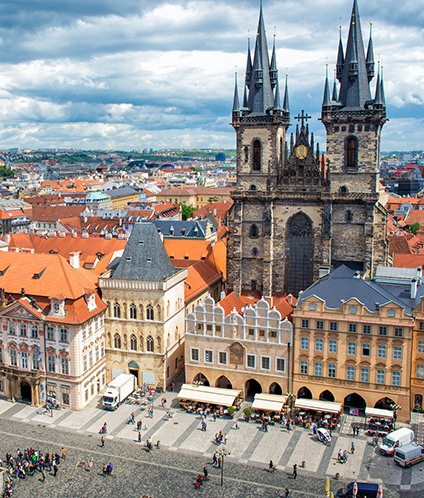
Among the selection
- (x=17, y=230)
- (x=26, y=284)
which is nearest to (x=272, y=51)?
(x=26, y=284)

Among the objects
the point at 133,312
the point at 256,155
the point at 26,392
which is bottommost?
the point at 26,392

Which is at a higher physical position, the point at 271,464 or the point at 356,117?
the point at 356,117

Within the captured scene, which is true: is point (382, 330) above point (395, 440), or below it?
above

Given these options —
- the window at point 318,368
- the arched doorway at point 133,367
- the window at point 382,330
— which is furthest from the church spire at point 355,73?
the arched doorway at point 133,367

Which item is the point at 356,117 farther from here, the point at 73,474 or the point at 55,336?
the point at 73,474

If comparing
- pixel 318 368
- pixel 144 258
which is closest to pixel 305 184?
pixel 144 258

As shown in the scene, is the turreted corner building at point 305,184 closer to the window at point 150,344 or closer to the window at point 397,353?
the window at point 397,353

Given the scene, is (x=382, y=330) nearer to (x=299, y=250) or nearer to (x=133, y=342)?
(x=299, y=250)
